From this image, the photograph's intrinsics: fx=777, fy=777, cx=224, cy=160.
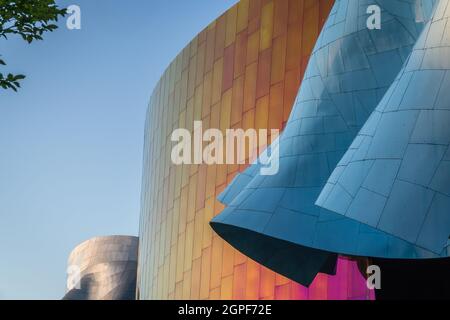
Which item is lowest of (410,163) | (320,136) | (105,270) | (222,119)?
(105,270)

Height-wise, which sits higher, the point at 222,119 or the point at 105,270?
the point at 222,119

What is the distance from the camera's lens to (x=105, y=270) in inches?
2140

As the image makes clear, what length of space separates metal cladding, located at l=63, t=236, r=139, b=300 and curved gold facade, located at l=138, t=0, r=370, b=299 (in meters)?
20.8

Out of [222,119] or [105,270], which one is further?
[105,270]

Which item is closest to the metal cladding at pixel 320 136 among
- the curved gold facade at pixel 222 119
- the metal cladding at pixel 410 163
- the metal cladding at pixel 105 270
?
the metal cladding at pixel 410 163

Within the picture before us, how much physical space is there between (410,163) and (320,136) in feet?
9.53

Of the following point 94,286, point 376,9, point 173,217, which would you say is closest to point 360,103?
point 376,9

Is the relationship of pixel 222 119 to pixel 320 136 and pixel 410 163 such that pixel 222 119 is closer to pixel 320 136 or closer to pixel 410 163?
pixel 320 136

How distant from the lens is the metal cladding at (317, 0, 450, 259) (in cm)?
1016

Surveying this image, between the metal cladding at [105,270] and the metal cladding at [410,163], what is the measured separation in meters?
43.2

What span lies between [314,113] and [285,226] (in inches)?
89.4

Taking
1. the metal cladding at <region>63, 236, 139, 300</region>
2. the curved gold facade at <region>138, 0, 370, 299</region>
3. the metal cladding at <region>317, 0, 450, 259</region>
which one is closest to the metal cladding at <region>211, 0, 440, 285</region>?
the metal cladding at <region>317, 0, 450, 259</region>

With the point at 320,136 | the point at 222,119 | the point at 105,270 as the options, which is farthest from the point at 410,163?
the point at 105,270

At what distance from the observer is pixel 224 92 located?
25594mm
